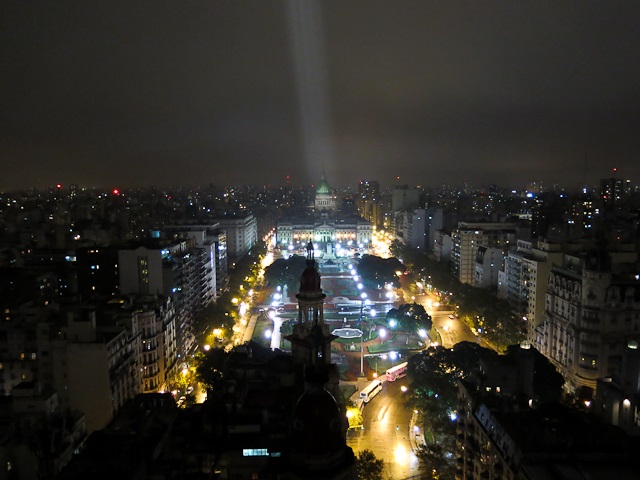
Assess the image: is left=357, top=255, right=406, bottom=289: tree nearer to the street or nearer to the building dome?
the street

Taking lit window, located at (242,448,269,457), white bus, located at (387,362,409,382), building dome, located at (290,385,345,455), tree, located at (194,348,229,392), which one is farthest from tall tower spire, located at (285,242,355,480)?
white bus, located at (387,362,409,382)

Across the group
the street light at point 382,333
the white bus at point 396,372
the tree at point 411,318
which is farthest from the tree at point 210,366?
the tree at point 411,318

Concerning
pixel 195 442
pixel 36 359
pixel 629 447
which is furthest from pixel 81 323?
pixel 629 447

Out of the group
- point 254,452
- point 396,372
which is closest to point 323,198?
point 396,372

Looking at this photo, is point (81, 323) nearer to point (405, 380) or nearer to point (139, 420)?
point (139, 420)

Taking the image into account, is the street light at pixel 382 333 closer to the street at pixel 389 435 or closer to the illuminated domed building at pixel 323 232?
the street at pixel 389 435
